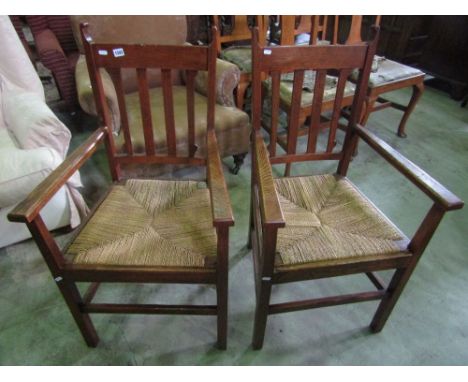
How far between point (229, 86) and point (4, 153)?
3.87 feet

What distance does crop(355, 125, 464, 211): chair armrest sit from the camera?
2.55ft

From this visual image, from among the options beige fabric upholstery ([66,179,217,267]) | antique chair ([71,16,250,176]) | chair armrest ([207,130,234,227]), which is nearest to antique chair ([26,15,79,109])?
antique chair ([71,16,250,176])

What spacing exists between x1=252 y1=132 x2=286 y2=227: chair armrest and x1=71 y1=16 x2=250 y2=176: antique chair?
0.68 meters

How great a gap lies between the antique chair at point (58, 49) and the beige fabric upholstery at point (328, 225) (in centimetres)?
195

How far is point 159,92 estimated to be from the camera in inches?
75.9

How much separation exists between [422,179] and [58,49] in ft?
8.00

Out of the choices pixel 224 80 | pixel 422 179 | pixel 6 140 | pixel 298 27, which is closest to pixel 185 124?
pixel 224 80

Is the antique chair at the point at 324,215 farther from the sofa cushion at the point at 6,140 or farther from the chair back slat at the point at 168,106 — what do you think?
the sofa cushion at the point at 6,140

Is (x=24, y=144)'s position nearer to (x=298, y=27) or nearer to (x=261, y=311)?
(x=261, y=311)

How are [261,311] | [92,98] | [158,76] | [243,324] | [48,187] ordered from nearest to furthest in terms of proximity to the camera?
[48,187]
[261,311]
[243,324]
[92,98]
[158,76]

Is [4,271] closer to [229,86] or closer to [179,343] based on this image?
[179,343]

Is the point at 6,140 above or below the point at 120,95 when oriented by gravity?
below

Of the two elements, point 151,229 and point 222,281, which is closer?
point 222,281
